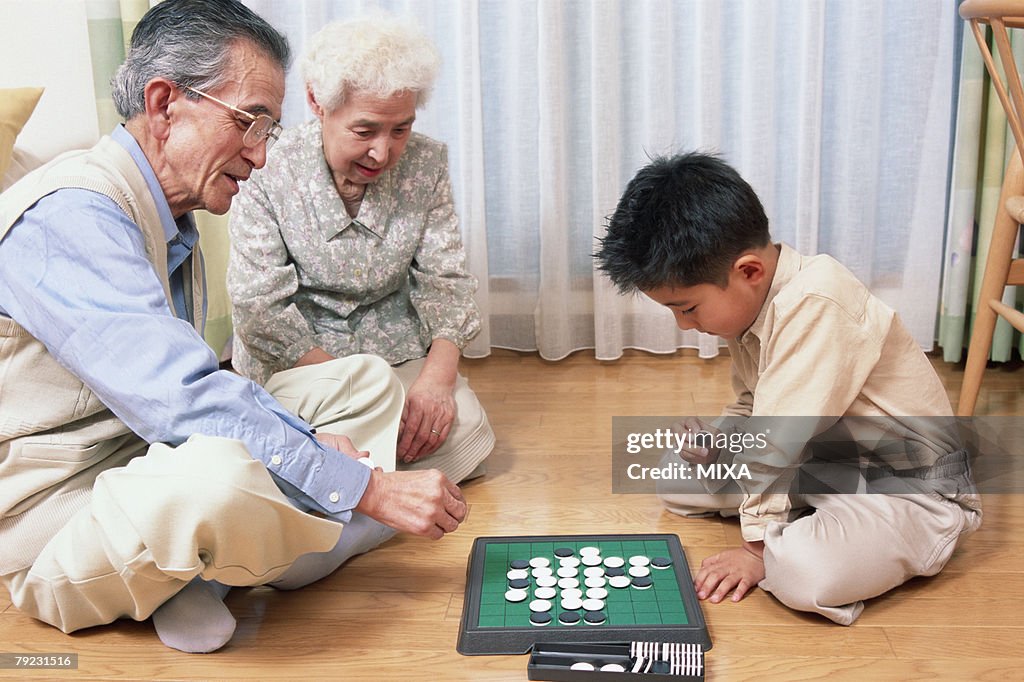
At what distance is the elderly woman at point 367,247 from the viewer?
1743 mm

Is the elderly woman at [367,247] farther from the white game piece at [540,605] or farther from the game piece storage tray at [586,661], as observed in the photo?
the game piece storage tray at [586,661]

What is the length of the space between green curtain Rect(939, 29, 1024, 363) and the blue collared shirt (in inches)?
69.6

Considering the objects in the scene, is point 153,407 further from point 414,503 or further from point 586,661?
point 586,661

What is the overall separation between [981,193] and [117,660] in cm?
215

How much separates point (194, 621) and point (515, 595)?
0.42 m

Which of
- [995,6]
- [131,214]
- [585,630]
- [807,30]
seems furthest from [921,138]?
[131,214]

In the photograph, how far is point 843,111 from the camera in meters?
2.43

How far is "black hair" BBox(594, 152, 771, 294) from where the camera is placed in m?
1.37

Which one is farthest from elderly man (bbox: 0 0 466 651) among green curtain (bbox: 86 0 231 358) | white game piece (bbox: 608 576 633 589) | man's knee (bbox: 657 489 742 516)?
green curtain (bbox: 86 0 231 358)

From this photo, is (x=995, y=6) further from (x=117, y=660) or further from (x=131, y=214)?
(x=117, y=660)

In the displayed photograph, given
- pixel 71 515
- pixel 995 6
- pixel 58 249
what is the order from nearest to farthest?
pixel 58 249 → pixel 71 515 → pixel 995 6

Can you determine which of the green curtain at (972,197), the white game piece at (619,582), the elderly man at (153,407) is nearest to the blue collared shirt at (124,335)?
the elderly man at (153,407)

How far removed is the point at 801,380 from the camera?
133cm

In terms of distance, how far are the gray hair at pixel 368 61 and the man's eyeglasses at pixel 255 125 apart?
0.35 m
